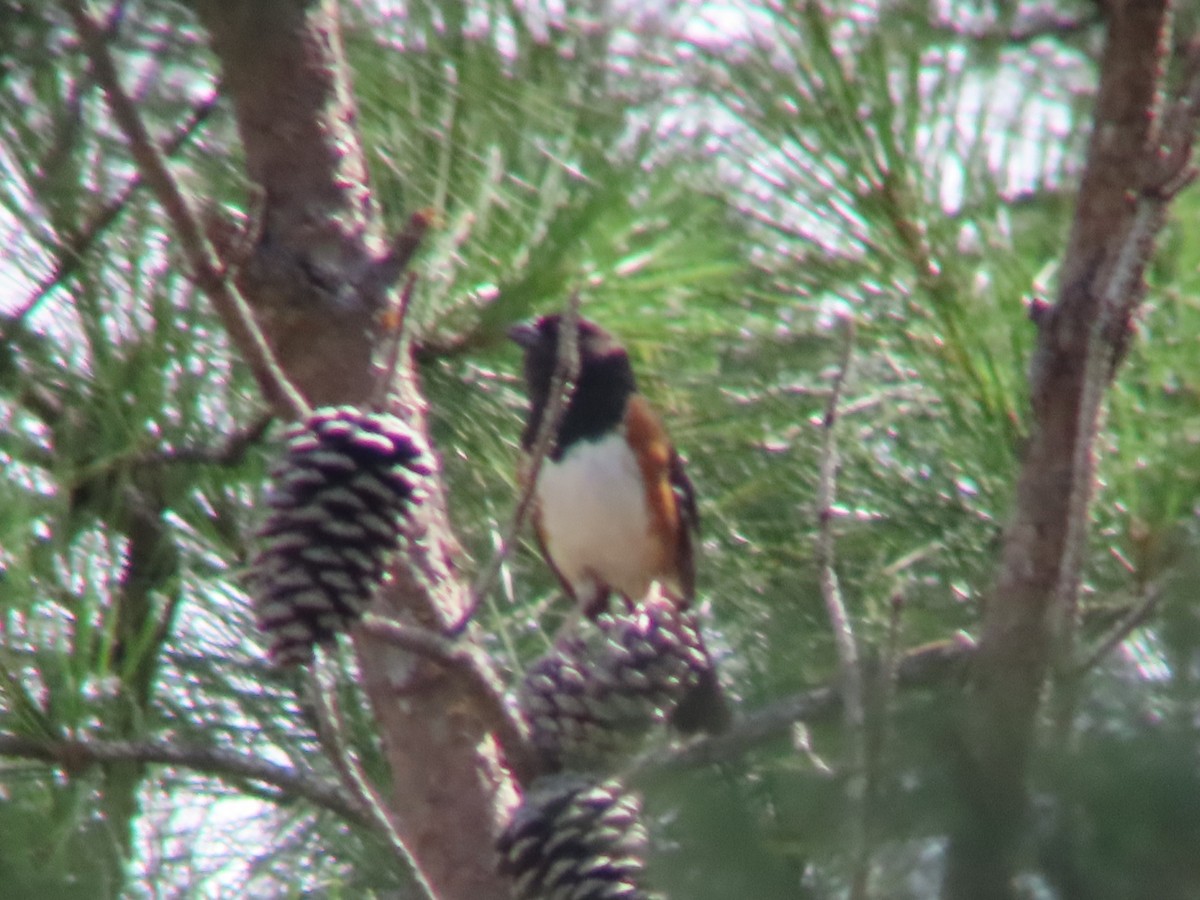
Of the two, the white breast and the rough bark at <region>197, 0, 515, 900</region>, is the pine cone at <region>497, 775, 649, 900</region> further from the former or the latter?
the white breast

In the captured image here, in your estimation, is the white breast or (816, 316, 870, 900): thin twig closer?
(816, 316, 870, 900): thin twig

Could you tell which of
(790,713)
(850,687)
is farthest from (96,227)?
(850,687)

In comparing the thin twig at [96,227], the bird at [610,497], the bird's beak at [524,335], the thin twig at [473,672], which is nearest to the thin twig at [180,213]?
the thin twig at [473,672]

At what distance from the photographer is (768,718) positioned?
1.56 m

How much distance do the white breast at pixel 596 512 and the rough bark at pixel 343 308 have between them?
97 centimetres

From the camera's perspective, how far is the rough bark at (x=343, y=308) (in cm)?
167

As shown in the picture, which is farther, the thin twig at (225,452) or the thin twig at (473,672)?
the thin twig at (225,452)

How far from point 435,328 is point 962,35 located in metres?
0.64

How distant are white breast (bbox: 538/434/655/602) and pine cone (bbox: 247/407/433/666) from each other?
4.14ft

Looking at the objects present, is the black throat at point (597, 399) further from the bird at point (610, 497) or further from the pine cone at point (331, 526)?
the pine cone at point (331, 526)

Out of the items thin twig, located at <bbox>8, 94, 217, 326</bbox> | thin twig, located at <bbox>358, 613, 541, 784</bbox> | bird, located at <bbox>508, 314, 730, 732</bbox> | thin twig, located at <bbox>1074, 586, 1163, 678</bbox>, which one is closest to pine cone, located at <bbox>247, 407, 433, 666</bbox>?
thin twig, located at <bbox>358, 613, 541, 784</bbox>

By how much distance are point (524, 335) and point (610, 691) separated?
0.60 meters

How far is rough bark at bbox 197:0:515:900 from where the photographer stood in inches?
65.9

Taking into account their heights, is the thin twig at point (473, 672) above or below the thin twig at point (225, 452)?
below
